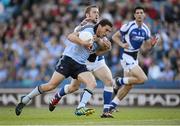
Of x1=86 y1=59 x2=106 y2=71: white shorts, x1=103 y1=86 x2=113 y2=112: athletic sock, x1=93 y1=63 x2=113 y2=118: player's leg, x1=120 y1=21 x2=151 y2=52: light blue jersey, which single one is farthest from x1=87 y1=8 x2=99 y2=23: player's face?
x1=120 y1=21 x2=151 y2=52: light blue jersey

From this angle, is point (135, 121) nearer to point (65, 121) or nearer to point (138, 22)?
point (65, 121)

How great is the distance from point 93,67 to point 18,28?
10714 mm

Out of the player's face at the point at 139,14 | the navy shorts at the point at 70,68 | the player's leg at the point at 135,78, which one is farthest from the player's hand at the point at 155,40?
the navy shorts at the point at 70,68

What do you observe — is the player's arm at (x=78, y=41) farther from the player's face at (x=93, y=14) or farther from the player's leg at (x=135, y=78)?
the player's leg at (x=135, y=78)

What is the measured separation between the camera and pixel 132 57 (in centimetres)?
1811

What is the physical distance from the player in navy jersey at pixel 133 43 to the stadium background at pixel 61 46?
455cm

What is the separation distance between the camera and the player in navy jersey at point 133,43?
17.8m

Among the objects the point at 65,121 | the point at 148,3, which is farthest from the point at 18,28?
the point at 65,121

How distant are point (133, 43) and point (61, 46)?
7600 mm

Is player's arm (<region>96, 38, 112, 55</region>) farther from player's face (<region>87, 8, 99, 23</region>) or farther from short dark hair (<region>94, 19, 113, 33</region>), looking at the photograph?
player's face (<region>87, 8, 99, 23</region>)

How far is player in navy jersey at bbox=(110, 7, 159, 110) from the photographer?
17.8 m

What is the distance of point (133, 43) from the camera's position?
59.8ft

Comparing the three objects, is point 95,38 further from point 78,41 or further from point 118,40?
point 118,40

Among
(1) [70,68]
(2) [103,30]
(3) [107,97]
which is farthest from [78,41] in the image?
(3) [107,97]
